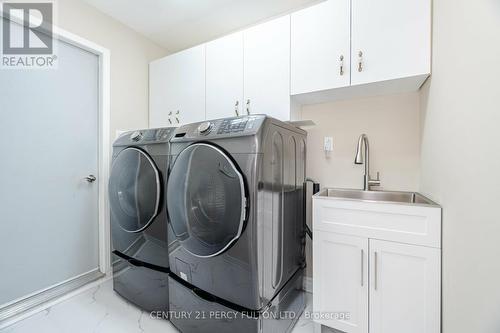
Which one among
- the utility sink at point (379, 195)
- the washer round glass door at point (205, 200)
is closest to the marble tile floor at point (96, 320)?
the washer round glass door at point (205, 200)

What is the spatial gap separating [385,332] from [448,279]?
47 centimetres

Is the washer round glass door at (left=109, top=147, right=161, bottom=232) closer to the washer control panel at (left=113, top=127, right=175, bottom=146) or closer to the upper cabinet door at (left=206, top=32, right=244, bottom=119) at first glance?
the washer control panel at (left=113, top=127, right=175, bottom=146)

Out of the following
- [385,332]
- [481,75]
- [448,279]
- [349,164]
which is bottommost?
[385,332]

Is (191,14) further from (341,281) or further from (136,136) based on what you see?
(341,281)

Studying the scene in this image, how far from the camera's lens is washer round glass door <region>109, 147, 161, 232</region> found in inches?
59.1

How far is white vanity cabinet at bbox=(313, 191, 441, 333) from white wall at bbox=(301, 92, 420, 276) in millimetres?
523

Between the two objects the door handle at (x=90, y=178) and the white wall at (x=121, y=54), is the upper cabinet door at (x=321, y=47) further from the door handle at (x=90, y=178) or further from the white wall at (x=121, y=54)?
the door handle at (x=90, y=178)

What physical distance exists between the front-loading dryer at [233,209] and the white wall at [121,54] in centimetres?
121

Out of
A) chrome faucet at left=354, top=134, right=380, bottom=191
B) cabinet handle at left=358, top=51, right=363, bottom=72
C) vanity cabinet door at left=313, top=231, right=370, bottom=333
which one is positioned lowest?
vanity cabinet door at left=313, top=231, right=370, bottom=333

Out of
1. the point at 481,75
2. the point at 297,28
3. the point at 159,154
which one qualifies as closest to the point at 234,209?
the point at 159,154

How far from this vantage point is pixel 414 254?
43.4 inches

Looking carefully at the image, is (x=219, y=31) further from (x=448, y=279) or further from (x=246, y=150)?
(x=448, y=279)

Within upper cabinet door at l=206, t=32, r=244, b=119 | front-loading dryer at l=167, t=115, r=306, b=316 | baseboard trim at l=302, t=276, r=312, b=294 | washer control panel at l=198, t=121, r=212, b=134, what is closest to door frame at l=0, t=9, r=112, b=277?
upper cabinet door at l=206, t=32, r=244, b=119

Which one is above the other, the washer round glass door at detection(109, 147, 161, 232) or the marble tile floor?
the washer round glass door at detection(109, 147, 161, 232)
